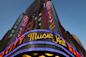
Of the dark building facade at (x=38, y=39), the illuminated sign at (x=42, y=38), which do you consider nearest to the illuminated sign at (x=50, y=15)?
the dark building facade at (x=38, y=39)

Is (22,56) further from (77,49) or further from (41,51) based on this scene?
(77,49)

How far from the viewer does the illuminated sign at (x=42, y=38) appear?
16.4m

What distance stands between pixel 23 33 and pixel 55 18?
2958 millimetres

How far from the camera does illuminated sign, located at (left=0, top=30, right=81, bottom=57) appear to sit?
1638 cm

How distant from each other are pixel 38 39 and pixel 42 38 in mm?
267

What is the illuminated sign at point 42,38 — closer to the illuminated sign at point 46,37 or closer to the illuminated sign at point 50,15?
the illuminated sign at point 46,37

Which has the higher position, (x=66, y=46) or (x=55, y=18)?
(x=55, y=18)

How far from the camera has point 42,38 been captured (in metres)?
16.2

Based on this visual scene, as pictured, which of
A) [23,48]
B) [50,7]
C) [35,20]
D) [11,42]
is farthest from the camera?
[50,7]

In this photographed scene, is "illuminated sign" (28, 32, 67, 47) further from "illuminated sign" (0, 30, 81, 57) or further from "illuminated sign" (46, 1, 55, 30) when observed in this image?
"illuminated sign" (46, 1, 55, 30)

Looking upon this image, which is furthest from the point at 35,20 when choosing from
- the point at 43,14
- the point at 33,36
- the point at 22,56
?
the point at 22,56

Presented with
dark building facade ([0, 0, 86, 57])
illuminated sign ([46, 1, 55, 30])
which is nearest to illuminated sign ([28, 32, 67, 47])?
dark building facade ([0, 0, 86, 57])

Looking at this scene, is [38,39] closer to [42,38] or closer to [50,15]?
[42,38]

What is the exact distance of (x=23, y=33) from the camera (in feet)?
56.7
